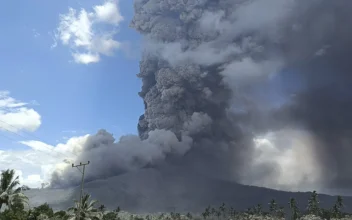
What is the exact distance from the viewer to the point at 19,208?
71.1 meters

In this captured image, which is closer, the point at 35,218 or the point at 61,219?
the point at 35,218

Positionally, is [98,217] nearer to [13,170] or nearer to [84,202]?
[84,202]

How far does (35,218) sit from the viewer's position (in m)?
71.4

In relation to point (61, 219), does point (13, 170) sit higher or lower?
higher

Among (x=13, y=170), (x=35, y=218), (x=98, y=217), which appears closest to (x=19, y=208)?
(x=35, y=218)

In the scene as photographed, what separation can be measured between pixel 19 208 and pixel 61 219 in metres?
11.2

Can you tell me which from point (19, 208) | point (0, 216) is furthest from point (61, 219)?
point (0, 216)

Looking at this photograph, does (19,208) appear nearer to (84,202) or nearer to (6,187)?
(6,187)

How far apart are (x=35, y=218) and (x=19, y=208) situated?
353cm

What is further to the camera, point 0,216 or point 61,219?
point 61,219

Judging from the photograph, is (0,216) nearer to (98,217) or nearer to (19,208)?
(19,208)

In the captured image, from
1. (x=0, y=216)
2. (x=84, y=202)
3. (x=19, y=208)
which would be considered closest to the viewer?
(x=0, y=216)

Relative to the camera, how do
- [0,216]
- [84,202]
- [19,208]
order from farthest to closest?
1. [84,202]
2. [19,208]
3. [0,216]

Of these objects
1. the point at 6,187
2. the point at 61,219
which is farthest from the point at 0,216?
the point at 61,219
